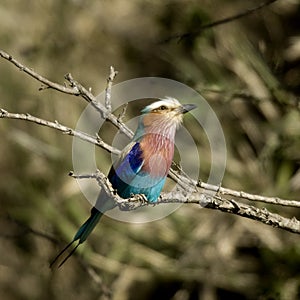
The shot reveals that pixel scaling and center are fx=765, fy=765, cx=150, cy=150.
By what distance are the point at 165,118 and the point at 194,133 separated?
7.80 feet

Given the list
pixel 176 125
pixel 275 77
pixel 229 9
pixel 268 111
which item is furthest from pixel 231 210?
pixel 229 9

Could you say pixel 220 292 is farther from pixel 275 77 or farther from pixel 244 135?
pixel 275 77

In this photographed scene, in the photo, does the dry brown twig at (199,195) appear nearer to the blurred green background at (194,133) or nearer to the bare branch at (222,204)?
the bare branch at (222,204)

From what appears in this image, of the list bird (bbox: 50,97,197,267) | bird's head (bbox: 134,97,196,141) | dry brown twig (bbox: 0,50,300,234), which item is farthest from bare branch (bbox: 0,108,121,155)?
bird's head (bbox: 134,97,196,141)

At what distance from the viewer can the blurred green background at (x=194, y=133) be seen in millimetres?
6625

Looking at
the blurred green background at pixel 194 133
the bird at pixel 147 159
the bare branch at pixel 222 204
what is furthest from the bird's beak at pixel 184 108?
the bare branch at pixel 222 204

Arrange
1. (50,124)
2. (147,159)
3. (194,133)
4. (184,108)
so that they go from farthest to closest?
(194,133) → (184,108) → (147,159) → (50,124)

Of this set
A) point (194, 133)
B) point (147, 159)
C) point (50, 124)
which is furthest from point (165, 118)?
point (194, 133)

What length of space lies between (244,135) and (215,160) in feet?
3.43

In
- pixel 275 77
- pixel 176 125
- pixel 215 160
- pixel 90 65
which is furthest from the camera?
pixel 90 65

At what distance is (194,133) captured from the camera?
23.7 ft

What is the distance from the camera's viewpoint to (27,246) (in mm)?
8516

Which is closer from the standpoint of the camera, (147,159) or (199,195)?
(199,195)

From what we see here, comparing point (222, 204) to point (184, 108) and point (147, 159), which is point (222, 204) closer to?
point (147, 159)
